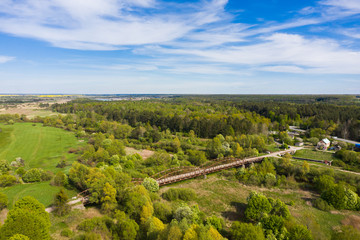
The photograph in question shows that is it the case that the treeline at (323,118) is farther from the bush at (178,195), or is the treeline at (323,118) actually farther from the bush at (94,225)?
the bush at (94,225)

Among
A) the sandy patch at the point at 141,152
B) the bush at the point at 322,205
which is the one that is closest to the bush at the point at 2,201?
the sandy patch at the point at 141,152

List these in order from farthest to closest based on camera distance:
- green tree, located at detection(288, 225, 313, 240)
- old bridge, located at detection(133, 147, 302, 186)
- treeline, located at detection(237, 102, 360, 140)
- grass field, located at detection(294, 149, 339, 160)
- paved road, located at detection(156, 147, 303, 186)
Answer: treeline, located at detection(237, 102, 360, 140)
grass field, located at detection(294, 149, 339, 160)
old bridge, located at detection(133, 147, 302, 186)
paved road, located at detection(156, 147, 303, 186)
green tree, located at detection(288, 225, 313, 240)

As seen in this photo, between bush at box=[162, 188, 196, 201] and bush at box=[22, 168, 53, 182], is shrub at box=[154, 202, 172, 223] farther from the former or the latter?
bush at box=[22, 168, 53, 182]

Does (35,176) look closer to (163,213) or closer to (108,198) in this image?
(108,198)

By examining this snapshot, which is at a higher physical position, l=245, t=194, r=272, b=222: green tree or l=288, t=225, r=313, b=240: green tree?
l=288, t=225, r=313, b=240: green tree

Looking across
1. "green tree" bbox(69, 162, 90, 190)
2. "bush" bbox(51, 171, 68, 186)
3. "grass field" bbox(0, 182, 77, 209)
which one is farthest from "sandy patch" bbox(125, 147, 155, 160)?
"grass field" bbox(0, 182, 77, 209)

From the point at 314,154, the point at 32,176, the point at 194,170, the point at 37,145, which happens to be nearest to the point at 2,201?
the point at 32,176
